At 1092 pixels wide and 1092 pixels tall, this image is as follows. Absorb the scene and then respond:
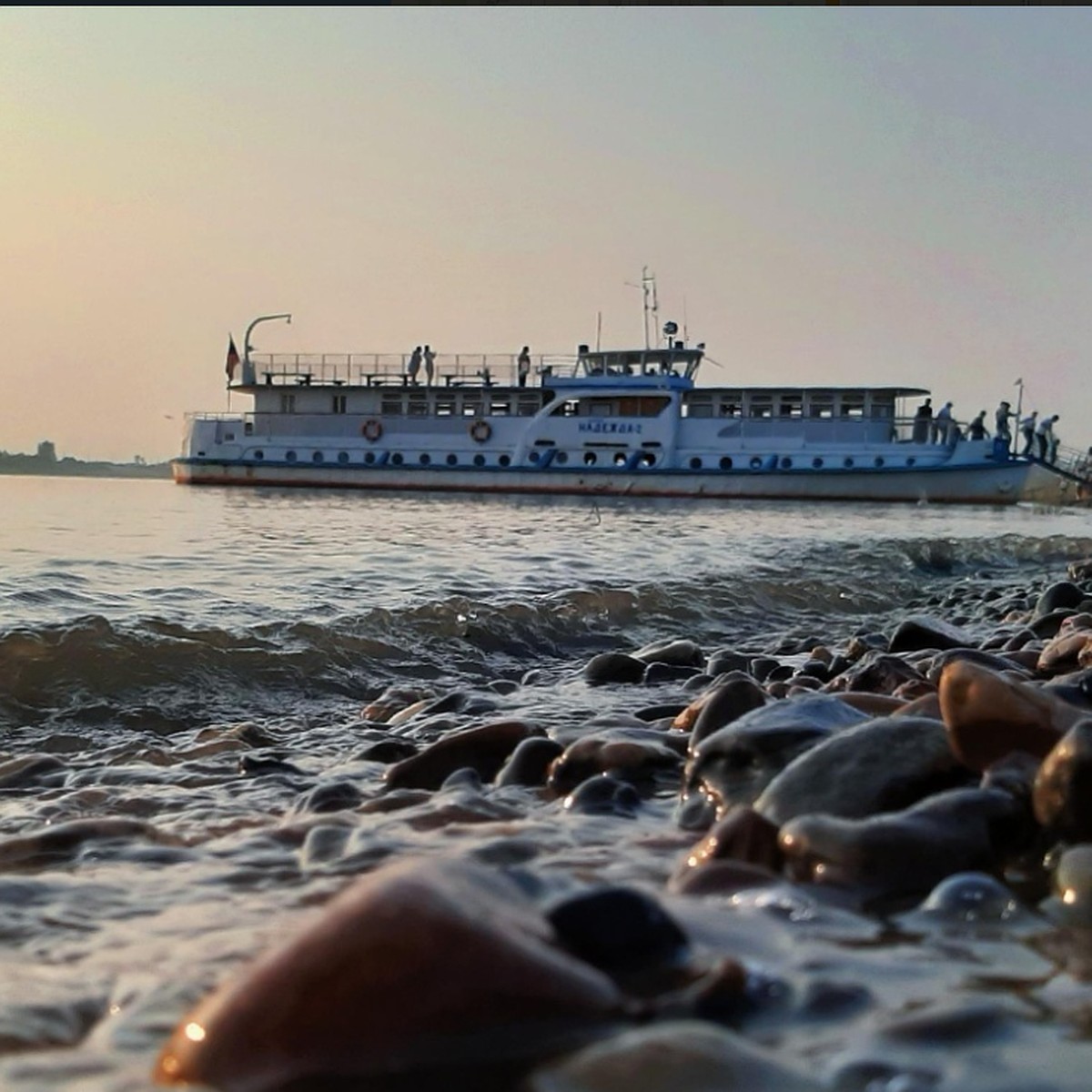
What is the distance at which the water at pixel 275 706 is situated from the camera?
1.32m

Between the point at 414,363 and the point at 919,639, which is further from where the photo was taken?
the point at 414,363

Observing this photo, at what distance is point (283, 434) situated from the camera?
3794cm

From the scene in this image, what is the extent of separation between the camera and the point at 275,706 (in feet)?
14.5

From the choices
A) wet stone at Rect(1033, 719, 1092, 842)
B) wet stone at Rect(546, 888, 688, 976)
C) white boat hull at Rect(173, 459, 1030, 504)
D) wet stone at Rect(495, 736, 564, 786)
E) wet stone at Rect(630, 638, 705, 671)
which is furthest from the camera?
white boat hull at Rect(173, 459, 1030, 504)

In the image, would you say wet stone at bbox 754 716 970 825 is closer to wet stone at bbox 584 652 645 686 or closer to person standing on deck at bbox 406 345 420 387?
wet stone at bbox 584 652 645 686

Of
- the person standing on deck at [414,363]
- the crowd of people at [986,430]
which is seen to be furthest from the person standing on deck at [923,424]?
the person standing on deck at [414,363]

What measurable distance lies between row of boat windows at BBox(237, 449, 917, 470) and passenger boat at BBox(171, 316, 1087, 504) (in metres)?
0.05

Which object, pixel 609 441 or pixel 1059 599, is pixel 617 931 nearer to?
pixel 1059 599

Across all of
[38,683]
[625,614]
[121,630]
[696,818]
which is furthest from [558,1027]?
[625,614]

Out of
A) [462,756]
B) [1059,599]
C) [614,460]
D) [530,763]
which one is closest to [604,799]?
[530,763]

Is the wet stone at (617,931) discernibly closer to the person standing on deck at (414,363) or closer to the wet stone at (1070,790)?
the wet stone at (1070,790)

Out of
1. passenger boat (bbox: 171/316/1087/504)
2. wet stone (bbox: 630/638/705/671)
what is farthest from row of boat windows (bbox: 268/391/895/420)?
wet stone (bbox: 630/638/705/671)

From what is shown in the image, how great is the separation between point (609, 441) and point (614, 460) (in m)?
0.59

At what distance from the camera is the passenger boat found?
3341cm
